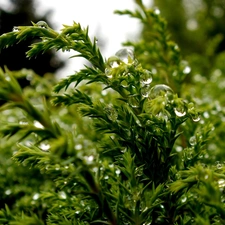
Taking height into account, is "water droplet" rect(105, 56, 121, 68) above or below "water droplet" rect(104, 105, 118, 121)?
above

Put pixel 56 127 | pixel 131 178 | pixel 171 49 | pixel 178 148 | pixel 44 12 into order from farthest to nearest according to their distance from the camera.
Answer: pixel 44 12 → pixel 171 49 → pixel 178 148 → pixel 131 178 → pixel 56 127

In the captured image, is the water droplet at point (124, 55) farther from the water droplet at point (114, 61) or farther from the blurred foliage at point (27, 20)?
the blurred foliage at point (27, 20)

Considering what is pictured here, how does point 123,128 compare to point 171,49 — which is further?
point 171,49

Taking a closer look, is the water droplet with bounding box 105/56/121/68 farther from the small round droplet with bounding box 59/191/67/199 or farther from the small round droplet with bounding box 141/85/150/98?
the small round droplet with bounding box 59/191/67/199

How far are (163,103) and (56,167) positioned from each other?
270 mm

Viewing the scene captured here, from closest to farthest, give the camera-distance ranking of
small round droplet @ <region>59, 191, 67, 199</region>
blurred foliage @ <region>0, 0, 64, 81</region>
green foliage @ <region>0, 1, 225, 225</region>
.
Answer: green foliage @ <region>0, 1, 225, 225</region>, small round droplet @ <region>59, 191, 67, 199</region>, blurred foliage @ <region>0, 0, 64, 81</region>

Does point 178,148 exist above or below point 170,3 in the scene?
above

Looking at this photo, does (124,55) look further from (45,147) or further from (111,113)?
(45,147)

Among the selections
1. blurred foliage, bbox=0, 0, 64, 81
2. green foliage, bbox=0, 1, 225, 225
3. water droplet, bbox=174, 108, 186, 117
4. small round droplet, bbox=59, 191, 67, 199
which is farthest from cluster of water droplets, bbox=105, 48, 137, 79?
blurred foliage, bbox=0, 0, 64, 81

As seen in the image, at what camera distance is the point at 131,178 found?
0.69 meters

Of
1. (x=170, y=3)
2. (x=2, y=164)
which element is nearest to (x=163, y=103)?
(x=2, y=164)

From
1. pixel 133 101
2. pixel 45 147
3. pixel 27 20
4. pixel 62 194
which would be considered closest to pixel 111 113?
pixel 133 101

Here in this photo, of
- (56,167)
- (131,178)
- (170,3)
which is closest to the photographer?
(131,178)

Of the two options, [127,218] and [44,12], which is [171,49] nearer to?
[127,218]
